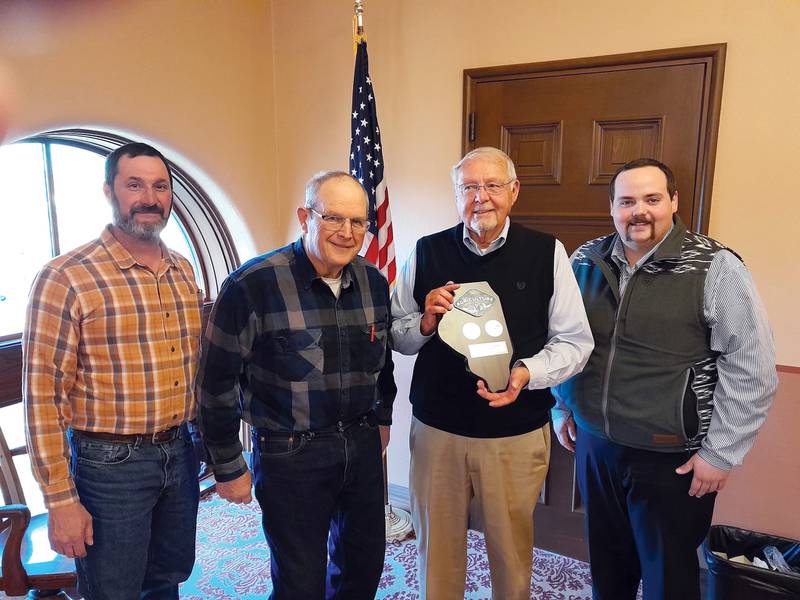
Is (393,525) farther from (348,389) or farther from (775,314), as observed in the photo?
(775,314)

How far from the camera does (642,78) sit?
2053 millimetres

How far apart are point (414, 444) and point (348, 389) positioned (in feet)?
1.14

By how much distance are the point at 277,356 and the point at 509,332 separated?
62 centimetres

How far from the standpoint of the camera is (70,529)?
1.26 metres

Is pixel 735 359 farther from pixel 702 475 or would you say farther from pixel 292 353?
pixel 292 353

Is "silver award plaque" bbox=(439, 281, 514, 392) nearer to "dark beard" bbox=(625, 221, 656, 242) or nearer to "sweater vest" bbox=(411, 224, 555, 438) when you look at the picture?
"sweater vest" bbox=(411, 224, 555, 438)

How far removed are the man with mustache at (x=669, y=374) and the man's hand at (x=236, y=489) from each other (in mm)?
982

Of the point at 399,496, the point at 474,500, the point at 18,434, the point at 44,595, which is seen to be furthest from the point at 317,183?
the point at 18,434

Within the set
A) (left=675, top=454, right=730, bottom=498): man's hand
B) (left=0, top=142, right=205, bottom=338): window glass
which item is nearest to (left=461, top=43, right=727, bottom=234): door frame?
(left=675, top=454, right=730, bottom=498): man's hand

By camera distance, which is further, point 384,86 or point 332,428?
point 384,86

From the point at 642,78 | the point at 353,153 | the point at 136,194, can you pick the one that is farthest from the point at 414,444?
the point at 642,78

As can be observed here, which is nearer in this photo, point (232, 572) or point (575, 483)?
point (232, 572)

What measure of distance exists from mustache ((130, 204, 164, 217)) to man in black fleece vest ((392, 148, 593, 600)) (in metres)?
0.71

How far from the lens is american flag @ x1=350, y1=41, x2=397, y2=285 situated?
2318 mm
